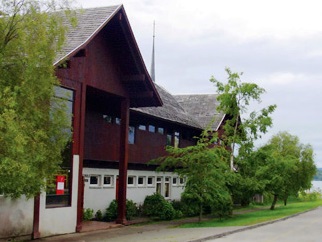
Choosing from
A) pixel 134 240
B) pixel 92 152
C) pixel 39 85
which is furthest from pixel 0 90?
pixel 92 152

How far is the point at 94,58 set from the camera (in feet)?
78.0

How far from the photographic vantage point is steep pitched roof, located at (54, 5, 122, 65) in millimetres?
20808

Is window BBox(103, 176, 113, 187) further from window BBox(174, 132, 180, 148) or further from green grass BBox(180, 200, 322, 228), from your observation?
window BBox(174, 132, 180, 148)

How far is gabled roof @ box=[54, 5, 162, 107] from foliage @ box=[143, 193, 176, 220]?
20.1ft

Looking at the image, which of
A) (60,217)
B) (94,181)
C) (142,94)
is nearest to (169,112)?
(94,181)

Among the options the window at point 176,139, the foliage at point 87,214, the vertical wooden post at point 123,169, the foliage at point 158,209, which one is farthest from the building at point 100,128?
the window at point 176,139

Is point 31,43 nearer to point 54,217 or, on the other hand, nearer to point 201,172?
point 54,217

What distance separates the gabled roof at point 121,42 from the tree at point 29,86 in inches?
224

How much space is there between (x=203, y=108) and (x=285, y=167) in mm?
12890

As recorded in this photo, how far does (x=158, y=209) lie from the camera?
31391 millimetres

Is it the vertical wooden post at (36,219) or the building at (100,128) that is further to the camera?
the building at (100,128)

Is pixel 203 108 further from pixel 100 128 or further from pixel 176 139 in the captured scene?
pixel 100 128

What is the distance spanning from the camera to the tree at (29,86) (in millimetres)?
13062

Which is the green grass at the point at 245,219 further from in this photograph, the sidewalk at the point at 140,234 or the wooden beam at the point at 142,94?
the wooden beam at the point at 142,94
